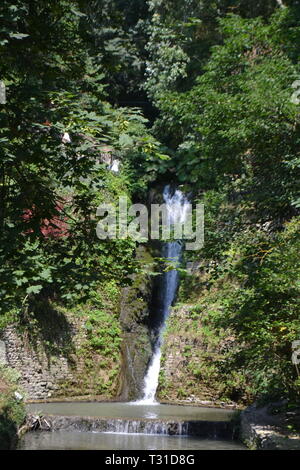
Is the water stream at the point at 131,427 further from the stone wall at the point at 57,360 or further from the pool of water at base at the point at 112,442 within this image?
the stone wall at the point at 57,360

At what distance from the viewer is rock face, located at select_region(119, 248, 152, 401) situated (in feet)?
58.3

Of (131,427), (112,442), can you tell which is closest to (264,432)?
(112,442)

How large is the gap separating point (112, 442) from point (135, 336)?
797 cm

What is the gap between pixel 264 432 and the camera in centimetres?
1022

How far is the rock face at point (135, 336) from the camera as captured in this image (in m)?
17.8

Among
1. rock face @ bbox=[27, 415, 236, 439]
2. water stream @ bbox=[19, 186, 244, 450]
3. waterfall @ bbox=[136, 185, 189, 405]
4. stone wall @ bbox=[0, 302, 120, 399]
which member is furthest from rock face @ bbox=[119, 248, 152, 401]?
rock face @ bbox=[27, 415, 236, 439]

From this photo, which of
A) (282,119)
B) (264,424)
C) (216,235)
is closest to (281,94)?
(282,119)

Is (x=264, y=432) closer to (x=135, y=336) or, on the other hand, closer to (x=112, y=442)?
(x=112, y=442)

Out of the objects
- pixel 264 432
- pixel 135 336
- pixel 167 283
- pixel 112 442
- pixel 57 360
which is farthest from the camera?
pixel 167 283

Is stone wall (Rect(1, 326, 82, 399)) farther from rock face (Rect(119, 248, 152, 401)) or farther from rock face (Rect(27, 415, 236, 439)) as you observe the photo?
rock face (Rect(27, 415, 236, 439))

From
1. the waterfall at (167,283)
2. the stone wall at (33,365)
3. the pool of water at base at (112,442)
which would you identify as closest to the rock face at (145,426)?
the pool of water at base at (112,442)

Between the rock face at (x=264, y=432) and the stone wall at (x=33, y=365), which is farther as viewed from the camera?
the stone wall at (x=33, y=365)

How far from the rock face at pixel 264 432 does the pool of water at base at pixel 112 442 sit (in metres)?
0.37
